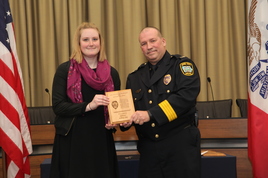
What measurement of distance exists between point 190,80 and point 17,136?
1963mm

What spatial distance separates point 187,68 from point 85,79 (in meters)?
0.83

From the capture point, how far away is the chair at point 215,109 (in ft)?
17.6

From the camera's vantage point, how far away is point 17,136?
3.81 m

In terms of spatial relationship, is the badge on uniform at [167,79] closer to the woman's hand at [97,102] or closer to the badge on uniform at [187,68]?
the badge on uniform at [187,68]

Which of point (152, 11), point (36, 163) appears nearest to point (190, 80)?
point (36, 163)

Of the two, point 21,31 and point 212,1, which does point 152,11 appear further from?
point 21,31

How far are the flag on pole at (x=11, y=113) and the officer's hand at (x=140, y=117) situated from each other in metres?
1.56

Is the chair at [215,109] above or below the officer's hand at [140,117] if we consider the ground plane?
below

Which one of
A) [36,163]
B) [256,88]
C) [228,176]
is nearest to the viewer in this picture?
[228,176]

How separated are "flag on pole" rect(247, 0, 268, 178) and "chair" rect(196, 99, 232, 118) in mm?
1537

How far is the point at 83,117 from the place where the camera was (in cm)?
288

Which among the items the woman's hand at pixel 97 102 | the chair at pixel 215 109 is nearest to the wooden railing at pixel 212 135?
the chair at pixel 215 109

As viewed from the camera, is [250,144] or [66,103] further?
[250,144]

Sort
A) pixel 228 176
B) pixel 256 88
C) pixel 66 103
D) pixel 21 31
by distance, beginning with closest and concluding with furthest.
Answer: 1. pixel 66 103
2. pixel 228 176
3. pixel 256 88
4. pixel 21 31
